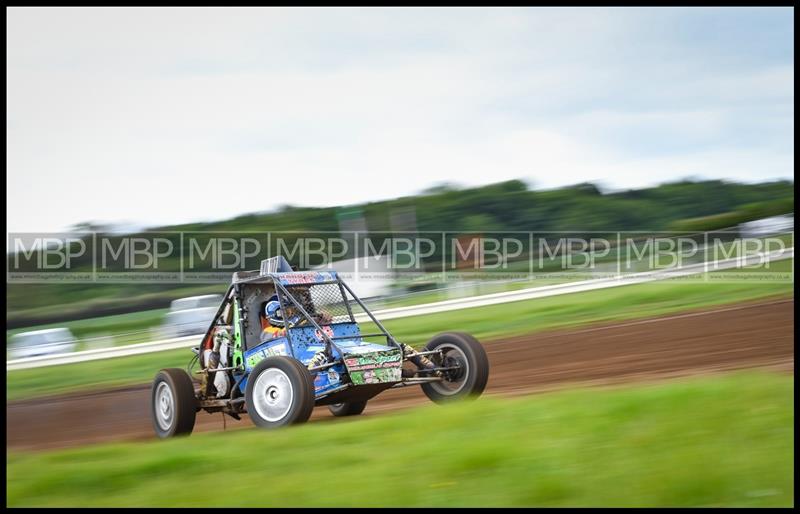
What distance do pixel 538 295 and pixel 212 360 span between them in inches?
436

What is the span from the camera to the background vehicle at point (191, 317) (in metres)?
21.2

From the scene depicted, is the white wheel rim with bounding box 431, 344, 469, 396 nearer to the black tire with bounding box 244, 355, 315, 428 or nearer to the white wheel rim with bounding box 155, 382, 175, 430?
the black tire with bounding box 244, 355, 315, 428

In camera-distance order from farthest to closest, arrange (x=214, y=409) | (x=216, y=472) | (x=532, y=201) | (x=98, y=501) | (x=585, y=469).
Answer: (x=532, y=201)
(x=214, y=409)
(x=216, y=472)
(x=98, y=501)
(x=585, y=469)

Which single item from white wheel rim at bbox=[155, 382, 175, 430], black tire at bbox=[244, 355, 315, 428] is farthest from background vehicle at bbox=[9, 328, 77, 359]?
black tire at bbox=[244, 355, 315, 428]

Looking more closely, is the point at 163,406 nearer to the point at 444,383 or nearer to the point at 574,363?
the point at 444,383

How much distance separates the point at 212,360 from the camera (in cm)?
968

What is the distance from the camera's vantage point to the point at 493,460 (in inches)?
236

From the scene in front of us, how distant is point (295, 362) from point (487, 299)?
1211 centimetres

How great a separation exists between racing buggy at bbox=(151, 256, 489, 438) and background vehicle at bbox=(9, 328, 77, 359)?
13.7 metres

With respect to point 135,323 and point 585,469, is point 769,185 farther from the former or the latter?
point 585,469

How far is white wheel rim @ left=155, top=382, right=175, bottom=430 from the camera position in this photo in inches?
376

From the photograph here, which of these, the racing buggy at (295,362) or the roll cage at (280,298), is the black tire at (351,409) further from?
the roll cage at (280,298)

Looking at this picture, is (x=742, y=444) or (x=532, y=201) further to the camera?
(x=532, y=201)

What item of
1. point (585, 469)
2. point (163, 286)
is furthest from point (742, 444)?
point (163, 286)
